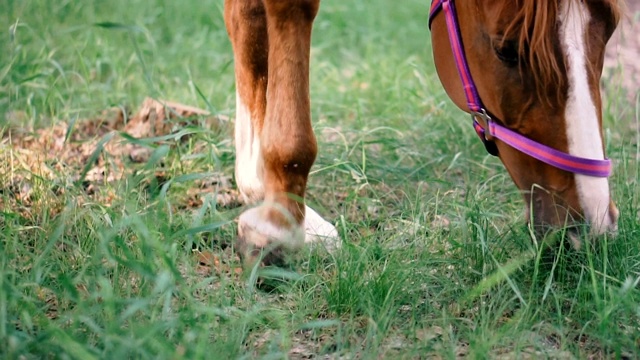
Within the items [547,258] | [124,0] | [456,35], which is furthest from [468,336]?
[124,0]

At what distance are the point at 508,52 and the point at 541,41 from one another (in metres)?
0.15

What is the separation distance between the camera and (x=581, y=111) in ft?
7.23

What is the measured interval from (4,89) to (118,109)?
22.8 inches

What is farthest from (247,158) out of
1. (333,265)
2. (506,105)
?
(506,105)

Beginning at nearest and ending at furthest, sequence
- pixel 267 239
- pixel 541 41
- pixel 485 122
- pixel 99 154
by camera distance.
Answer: pixel 541 41 → pixel 485 122 → pixel 267 239 → pixel 99 154

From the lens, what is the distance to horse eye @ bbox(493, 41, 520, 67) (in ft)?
7.50

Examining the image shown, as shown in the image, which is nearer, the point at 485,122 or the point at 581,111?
the point at 581,111

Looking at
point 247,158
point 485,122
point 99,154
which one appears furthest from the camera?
point 99,154

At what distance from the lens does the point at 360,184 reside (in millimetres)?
3264

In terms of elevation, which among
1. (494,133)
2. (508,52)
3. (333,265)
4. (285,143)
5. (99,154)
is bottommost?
(333,265)

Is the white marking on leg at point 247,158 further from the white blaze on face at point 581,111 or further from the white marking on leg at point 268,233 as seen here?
the white blaze on face at point 581,111

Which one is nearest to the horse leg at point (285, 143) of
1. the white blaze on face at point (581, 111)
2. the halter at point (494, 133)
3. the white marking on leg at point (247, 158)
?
the white marking on leg at point (247, 158)

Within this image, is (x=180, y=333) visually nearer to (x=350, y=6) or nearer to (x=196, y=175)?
(x=196, y=175)

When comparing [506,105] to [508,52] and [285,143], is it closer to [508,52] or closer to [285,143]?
[508,52]
